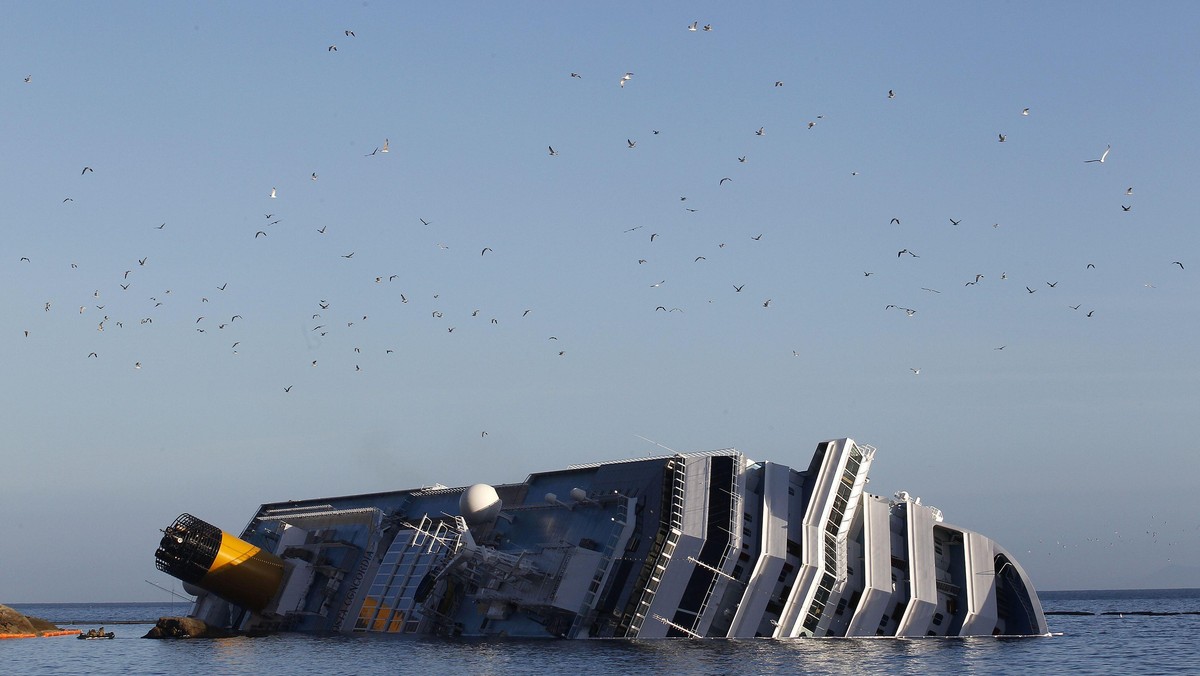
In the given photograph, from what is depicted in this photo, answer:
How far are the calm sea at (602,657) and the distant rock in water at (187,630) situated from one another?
3.82 meters

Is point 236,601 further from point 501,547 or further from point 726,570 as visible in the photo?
point 726,570

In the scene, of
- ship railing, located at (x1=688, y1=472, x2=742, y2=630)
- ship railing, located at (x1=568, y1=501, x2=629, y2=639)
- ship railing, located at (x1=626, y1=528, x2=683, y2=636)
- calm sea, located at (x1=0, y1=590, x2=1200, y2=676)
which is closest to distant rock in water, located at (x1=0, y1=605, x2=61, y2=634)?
calm sea, located at (x1=0, y1=590, x2=1200, y2=676)

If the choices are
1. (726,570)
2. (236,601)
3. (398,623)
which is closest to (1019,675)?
(726,570)

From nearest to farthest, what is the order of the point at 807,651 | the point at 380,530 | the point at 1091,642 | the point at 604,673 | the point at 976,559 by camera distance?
the point at 604,673
the point at 807,651
the point at 976,559
the point at 380,530
the point at 1091,642

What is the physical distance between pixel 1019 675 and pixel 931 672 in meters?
3.45

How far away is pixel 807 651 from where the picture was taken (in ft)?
180

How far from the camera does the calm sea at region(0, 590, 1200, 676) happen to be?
4947cm

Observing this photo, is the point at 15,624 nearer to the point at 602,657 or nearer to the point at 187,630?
the point at 187,630

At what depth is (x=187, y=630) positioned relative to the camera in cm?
7506

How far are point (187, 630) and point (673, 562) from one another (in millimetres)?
34481

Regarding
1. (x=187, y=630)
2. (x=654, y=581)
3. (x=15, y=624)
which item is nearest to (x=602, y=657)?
(x=654, y=581)

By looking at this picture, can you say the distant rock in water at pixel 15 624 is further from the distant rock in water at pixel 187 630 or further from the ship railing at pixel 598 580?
the ship railing at pixel 598 580

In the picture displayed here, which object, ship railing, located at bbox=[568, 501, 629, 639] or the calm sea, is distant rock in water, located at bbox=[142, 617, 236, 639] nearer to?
the calm sea

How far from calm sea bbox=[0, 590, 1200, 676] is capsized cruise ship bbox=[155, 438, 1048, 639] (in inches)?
53.3
